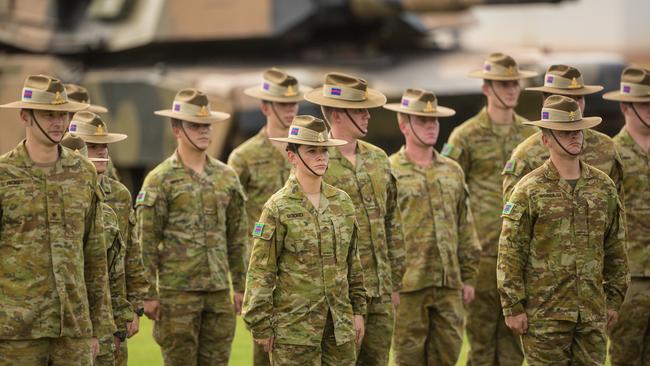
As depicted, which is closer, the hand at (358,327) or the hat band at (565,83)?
the hand at (358,327)

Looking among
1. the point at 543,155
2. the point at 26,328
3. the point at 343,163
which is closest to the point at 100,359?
the point at 26,328

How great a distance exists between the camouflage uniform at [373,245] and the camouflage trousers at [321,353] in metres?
0.82

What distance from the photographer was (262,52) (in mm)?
18422

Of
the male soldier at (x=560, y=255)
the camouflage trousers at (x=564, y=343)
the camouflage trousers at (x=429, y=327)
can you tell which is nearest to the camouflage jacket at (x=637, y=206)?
the camouflage trousers at (x=429, y=327)

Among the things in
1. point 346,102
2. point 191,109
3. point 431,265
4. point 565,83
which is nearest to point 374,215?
point 346,102

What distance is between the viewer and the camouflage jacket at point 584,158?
9.52 meters

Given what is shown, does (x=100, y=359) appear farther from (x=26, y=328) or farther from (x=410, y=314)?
(x=410, y=314)

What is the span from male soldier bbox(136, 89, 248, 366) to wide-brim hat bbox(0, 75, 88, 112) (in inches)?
78.4

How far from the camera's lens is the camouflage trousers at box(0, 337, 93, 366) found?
24.4 feet

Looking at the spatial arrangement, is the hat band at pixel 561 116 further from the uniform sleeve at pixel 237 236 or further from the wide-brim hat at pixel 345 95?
the uniform sleeve at pixel 237 236

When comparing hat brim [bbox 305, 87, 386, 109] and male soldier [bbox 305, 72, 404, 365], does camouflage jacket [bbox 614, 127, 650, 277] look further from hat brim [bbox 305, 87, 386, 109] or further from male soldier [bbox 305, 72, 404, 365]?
hat brim [bbox 305, 87, 386, 109]

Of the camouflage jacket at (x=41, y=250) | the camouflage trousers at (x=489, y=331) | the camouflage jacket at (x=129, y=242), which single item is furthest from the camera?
the camouflage trousers at (x=489, y=331)

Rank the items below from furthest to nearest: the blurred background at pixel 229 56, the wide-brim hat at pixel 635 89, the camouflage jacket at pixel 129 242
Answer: the blurred background at pixel 229 56
the wide-brim hat at pixel 635 89
the camouflage jacket at pixel 129 242

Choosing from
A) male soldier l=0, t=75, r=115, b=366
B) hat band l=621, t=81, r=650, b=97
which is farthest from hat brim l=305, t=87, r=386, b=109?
male soldier l=0, t=75, r=115, b=366
